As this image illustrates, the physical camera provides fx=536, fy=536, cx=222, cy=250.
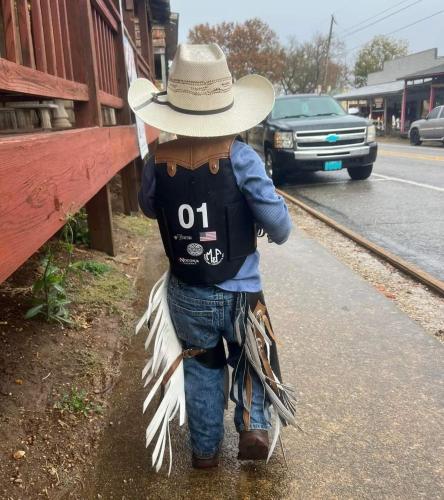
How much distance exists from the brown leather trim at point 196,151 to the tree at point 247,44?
5668cm

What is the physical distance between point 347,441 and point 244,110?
1.57m

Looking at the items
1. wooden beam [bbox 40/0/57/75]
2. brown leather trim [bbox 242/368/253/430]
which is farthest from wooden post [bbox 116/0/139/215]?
brown leather trim [bbox 242/368/253/430]

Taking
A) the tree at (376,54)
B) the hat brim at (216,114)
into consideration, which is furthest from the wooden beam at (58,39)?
the tree at (376,54)

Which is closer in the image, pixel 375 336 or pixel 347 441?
pixel 347 441

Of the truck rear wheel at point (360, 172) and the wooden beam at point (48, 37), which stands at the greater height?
the wooden beam at point (48, 37)

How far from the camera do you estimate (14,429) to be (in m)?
2.28

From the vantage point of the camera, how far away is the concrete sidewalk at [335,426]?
2201 mm

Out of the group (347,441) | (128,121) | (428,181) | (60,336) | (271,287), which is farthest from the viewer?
(428,181)

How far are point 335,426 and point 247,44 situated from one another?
59342mm

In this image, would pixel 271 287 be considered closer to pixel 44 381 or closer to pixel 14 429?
pixel 44 381

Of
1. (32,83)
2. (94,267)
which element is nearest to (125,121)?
(94,267)

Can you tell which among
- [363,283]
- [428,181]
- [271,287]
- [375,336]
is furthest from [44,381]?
[428,181]

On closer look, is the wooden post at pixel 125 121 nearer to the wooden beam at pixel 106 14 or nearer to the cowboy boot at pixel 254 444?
the wooden beam at pixel 106 14

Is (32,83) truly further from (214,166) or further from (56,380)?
(56,380)
